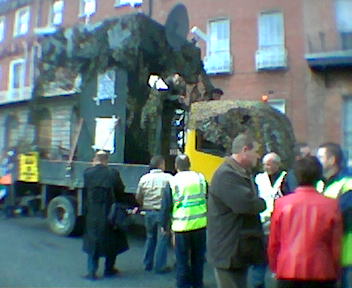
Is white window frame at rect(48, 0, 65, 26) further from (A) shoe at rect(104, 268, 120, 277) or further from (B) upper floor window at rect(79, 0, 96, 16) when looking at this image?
(A) shoe at rect(104, 268, 120, 277)

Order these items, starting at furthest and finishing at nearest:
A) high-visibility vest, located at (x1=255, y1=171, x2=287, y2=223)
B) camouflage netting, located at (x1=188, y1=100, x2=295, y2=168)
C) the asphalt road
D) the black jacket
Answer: camouflage netting, located at (x1=188, y1=100, x2=295, y2=168) → the asphalt road → high-visibility vest, located at (x1=255, y1=171, x2=287, y2=223) → the black jacket

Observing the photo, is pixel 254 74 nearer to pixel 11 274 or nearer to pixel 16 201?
pixel 16 201

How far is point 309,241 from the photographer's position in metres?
3.12

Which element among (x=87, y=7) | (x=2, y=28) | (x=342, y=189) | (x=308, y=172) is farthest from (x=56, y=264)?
(x=2, y=28)

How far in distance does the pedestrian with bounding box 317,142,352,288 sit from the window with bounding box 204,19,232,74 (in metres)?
15.5

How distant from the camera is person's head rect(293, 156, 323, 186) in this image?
3.29 meters

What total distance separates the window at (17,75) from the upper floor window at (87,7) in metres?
4.19

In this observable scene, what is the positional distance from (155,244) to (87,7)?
20094 mm

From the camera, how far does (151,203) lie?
7.20m

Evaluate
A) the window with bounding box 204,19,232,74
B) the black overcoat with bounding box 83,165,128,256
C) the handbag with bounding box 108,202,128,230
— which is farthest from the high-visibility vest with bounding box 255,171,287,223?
the window with bounding box 204,19,232,74

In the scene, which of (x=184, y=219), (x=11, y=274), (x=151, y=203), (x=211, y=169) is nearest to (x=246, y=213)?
(x=184, y=219)

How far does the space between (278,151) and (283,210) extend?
253 inches

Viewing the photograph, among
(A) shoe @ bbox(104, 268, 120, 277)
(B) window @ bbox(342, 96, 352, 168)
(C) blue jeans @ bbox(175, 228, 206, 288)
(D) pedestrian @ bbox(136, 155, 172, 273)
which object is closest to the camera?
(C) blue jeans @ bbox(175, 228, 206, 288)

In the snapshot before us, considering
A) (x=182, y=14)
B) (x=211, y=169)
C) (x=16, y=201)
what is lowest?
(x=16, y=201)
